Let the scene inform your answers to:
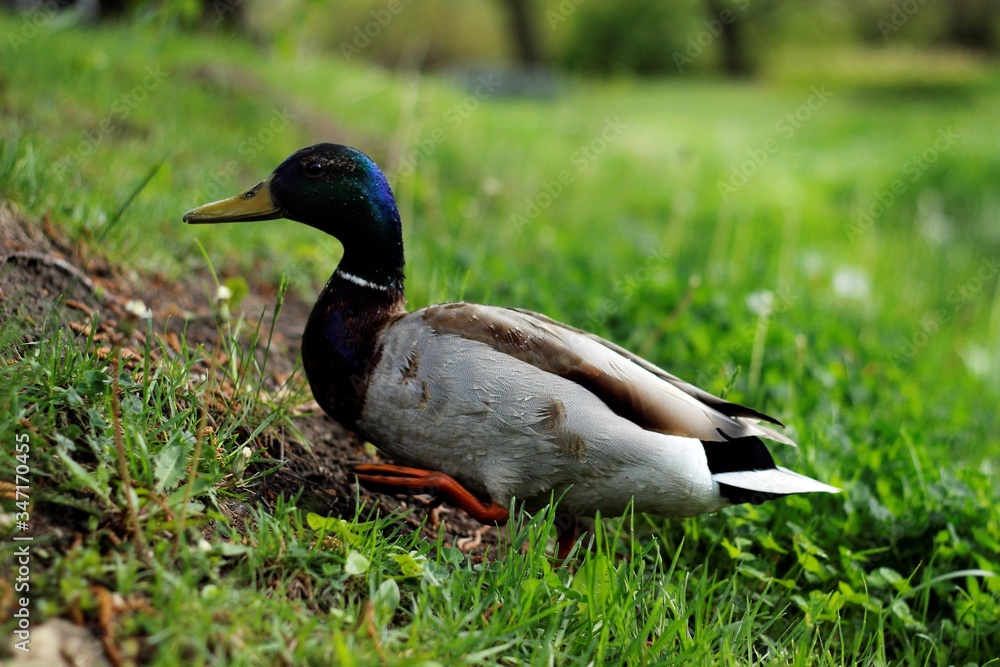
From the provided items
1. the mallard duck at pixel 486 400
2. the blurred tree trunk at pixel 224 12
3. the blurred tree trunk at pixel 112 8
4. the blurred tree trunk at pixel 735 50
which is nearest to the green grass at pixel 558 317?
the mallard duck at pixel 486 400

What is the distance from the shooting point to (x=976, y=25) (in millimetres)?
19141

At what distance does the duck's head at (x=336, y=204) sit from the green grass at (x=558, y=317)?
0.41 meters

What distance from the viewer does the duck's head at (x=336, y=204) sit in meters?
2.26

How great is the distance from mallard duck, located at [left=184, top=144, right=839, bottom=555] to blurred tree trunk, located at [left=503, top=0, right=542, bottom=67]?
18647mm

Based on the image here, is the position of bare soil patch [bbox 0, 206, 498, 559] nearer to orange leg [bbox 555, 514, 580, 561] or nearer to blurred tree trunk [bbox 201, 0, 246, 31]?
orange leg [bbox 555, 514, 580, 561]

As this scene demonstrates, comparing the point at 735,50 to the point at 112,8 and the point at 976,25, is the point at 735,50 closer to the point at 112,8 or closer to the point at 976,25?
the point at 976,25

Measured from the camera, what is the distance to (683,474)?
2137 mm

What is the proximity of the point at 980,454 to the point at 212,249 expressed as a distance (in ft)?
10.3

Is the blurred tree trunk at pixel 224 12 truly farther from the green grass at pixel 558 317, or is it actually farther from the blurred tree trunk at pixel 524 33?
the blurred tree trunk at pixel 524 33

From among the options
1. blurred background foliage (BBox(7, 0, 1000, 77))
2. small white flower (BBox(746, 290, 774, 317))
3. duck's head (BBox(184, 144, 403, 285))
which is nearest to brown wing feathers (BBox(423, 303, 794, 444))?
duck's head (BBox(184, 144, 403, 285))

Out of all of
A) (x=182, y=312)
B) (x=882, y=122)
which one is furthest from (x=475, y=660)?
(x=882, y=122)

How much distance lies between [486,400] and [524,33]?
19.2 metres

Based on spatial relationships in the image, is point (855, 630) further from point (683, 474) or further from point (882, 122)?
point (882, 122)

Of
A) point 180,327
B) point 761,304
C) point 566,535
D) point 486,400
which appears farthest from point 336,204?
point 761,304
